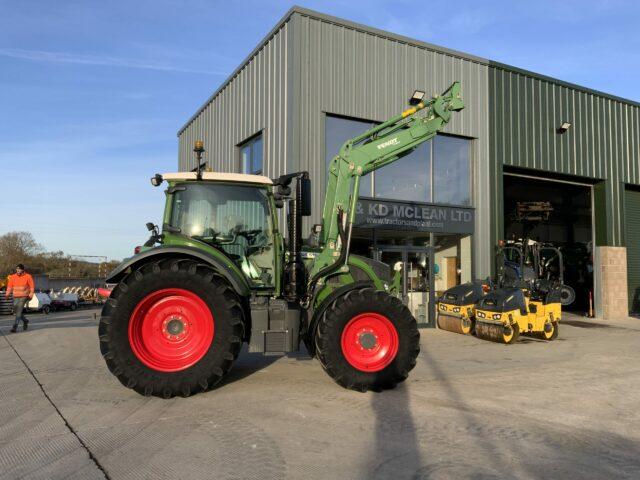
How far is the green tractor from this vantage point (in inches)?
203

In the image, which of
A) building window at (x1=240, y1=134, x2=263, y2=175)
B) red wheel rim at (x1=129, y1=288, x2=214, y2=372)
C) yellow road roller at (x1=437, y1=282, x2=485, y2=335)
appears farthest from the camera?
building window at (x1=240, y1=134, x2=263, y2=175)

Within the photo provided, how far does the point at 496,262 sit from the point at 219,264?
9551 millimetres

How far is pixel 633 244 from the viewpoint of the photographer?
637 inches

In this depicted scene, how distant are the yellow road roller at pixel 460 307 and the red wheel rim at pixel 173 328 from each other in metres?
7.03

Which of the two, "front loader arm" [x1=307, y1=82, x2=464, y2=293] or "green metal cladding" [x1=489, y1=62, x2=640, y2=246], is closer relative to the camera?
"front loader arm" [x1=307, y1=82, x2=464, y2=293]

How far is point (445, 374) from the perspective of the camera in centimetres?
679

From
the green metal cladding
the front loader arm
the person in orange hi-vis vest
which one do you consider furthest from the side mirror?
the green metal cladding

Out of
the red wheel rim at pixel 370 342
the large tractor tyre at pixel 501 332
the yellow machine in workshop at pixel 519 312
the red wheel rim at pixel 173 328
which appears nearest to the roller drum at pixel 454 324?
the yellow machine in workshop at pixel 519 312

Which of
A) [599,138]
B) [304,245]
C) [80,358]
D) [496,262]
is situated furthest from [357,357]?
[599,138]

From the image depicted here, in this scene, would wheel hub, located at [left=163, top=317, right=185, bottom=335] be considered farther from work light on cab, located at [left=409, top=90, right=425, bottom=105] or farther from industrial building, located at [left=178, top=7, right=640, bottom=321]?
work light on cab, located at [left=409, top=90, right=425, bottom=105]

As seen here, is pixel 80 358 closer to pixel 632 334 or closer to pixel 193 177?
pixel 193 177

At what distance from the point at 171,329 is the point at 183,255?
0.83m

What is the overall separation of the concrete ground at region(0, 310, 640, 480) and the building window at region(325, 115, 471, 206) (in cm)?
547

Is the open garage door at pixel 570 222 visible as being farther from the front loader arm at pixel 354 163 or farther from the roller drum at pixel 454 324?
the front loader arm at pixel 354 163
